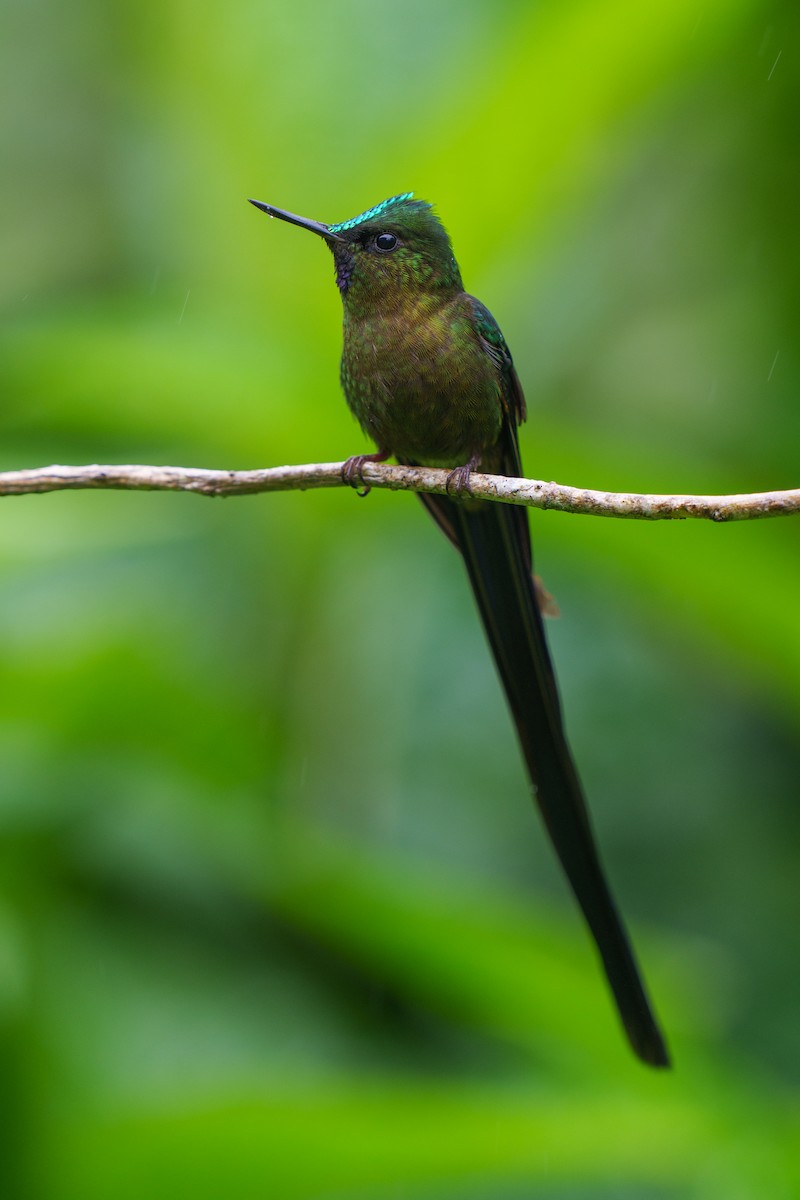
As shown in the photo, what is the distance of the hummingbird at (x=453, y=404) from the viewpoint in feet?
7.18

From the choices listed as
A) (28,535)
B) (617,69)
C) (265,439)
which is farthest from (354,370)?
(28,535)

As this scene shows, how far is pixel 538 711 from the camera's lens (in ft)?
7.64

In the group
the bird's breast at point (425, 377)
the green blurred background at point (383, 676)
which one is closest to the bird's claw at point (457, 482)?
the bird's breast at point (425, 377)

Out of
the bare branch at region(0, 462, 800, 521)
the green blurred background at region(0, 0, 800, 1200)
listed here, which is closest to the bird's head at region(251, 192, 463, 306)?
the bare branch at region(0, 462, 800, 521)

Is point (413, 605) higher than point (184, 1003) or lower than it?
higher

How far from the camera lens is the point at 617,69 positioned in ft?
9.12

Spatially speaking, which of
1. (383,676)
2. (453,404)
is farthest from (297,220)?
(383,676)

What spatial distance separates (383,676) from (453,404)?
4.93 ft

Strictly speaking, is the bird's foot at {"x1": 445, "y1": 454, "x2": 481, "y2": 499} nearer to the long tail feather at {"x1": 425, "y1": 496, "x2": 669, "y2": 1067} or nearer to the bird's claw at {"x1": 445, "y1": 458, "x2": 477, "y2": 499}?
the bird's claw at {"x1": 445, "y1": 458, "x2": 477, "y2": 499}

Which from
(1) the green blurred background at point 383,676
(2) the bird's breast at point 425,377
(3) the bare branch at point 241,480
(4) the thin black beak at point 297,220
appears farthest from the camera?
(1) the green blurred background at point 383,676

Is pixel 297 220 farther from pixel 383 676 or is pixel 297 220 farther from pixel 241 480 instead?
pixel 383 676

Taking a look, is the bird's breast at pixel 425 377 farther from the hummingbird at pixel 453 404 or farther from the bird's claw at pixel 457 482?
the bird's claw at pixel 457 482

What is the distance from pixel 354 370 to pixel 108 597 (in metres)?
1.40

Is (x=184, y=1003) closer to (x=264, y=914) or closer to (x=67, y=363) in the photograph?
(x=264, y=914)
